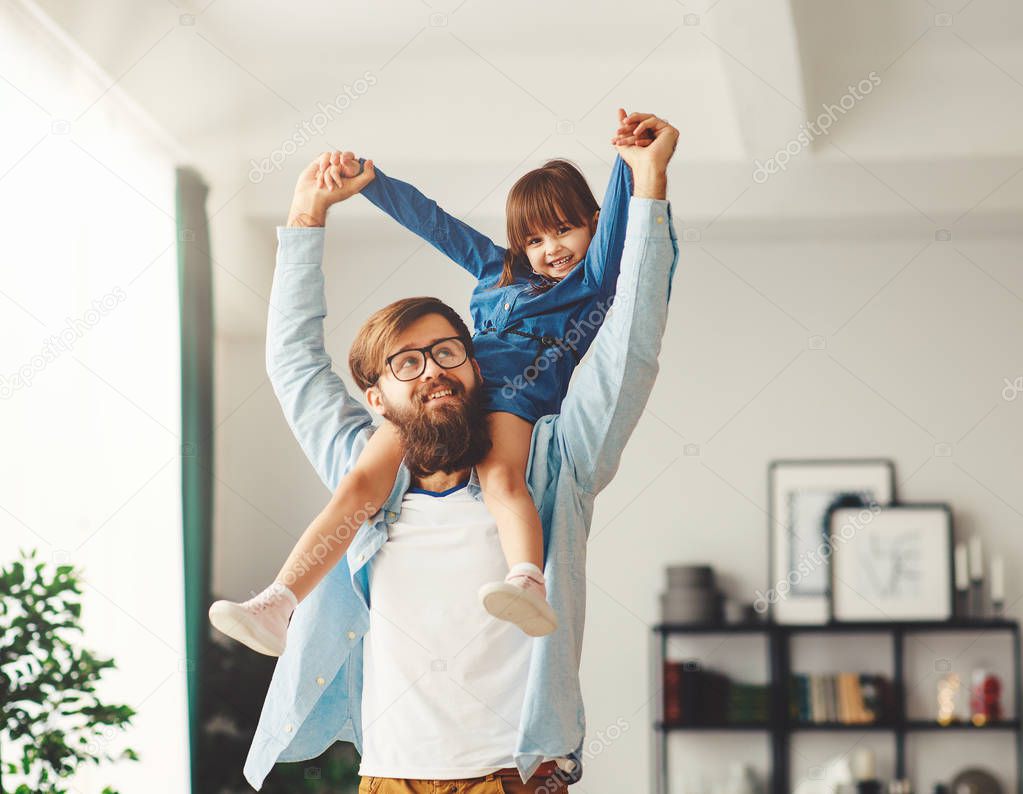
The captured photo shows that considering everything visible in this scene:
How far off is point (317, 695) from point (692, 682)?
338 cm

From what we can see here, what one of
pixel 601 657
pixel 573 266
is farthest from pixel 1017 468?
pixel 573 266

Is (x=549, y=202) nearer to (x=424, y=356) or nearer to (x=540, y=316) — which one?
(x=540, y=316)

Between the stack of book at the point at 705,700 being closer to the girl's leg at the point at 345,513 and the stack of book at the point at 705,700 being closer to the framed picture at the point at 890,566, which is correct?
the framed picture at the point at 890,566

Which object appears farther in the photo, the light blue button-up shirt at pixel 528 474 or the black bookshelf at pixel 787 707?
the black bookshelf at pixel 787 707

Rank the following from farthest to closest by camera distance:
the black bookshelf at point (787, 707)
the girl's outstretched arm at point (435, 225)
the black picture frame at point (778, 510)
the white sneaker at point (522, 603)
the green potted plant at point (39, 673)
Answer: the black picture frame at point (778, 510), the black bookshelf at point (787, 707), the green potted plant at point (39, 673), the girl's outstretched arm at point (435, 225), the white sneaker at point (522, 603)

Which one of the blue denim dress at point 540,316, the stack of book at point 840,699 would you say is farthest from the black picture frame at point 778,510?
the blue denim dress at point 540,316

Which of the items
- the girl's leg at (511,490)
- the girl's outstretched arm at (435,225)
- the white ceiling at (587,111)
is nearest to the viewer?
the girl's leg at (511,490)

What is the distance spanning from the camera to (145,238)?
4.30 metres

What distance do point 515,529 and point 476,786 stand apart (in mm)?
362

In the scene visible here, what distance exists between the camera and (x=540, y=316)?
1.78m

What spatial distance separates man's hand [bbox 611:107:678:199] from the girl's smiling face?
0.15 m

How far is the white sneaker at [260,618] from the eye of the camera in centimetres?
149

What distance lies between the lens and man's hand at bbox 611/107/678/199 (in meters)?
1.62

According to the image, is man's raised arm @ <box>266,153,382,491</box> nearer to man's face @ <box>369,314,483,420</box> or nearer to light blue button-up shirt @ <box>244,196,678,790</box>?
light blue button-up shirt @ <box>244,196,678,790</box>
